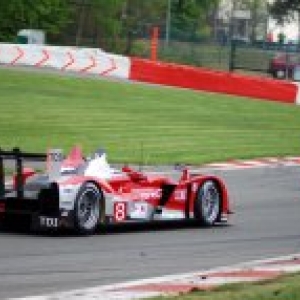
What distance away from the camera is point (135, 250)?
1245cm

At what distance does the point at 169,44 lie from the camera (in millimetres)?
54438

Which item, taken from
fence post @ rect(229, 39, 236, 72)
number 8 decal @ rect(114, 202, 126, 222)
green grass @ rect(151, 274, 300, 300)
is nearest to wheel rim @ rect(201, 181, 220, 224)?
Answer: number 8 decal @ rect(114, 202, 126, 222)

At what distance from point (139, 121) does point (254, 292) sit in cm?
2348

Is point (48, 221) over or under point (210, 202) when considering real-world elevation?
over

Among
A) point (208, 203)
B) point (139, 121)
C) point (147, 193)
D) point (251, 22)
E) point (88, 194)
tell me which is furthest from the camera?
point (251, 22)

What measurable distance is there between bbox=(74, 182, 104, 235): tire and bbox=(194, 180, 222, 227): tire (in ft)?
6.21

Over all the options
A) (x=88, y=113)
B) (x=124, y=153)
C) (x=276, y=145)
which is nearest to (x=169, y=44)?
(x=88, y=113)

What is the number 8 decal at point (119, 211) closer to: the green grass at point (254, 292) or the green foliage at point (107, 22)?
the green grass at point (254, 292)

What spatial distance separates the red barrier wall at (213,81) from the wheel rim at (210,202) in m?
26.1

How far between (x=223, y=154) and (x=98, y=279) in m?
16.2

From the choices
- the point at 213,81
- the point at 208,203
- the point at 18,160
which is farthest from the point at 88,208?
the point at 213,81

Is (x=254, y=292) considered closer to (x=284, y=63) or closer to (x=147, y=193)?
(x=147, y=193)

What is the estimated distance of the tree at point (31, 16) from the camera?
58.7 metres

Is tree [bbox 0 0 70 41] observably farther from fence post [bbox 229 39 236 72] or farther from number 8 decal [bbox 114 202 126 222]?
number 8 decal [bbox 114 202 126 222]
